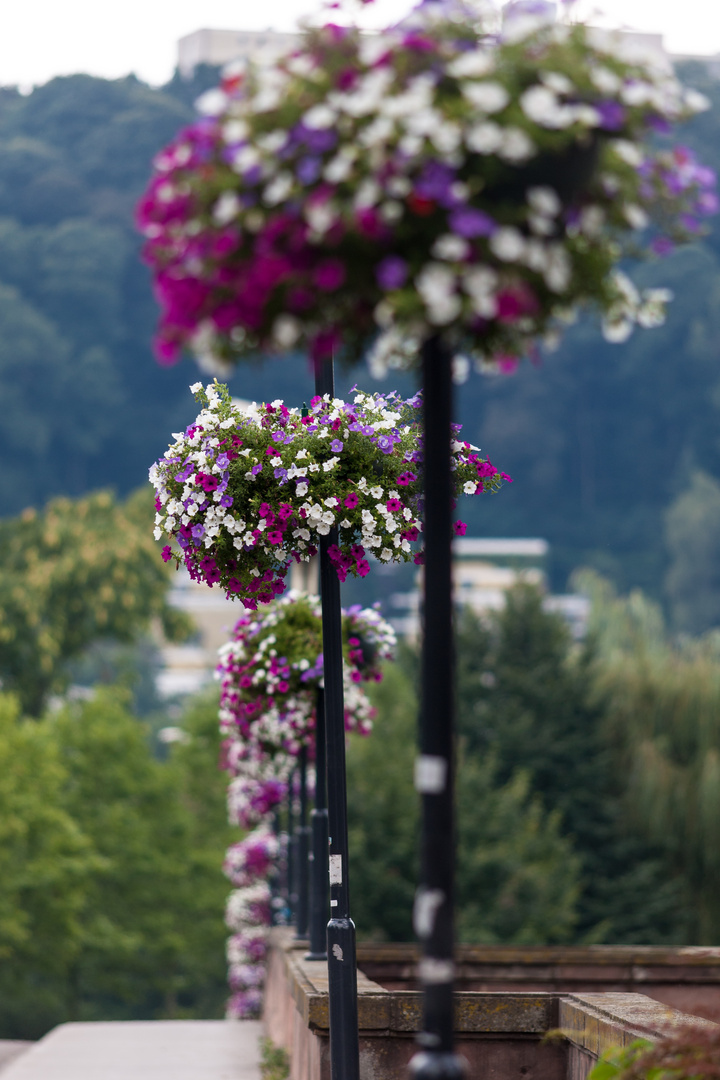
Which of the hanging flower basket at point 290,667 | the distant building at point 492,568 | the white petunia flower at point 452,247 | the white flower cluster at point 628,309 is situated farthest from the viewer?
the distant building at point 492,568

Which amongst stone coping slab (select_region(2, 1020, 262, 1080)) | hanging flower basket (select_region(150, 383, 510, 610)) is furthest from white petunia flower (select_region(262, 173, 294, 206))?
stone coping slab (select_region(2, 1020, 262, 1080))

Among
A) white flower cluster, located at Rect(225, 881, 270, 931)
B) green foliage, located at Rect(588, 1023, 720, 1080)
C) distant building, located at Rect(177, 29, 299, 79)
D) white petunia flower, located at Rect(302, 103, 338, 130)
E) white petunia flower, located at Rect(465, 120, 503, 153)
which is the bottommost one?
white flower cluster, located at Rect(225, 881, 270, 931)

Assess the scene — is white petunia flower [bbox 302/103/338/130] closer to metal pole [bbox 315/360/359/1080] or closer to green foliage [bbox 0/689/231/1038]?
metal pole [bbox 315/360/359/1080]

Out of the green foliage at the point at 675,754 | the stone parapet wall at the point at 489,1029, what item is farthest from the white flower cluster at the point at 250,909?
the stone parapet wall at the point at 489,1029

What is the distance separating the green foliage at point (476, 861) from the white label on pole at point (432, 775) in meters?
27.6

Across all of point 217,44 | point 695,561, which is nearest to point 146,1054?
point 695,561

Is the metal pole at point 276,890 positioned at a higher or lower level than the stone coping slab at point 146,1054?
higher

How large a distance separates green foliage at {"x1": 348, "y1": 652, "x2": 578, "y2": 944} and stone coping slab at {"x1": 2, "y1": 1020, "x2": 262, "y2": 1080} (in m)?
11.7

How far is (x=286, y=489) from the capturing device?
738cm

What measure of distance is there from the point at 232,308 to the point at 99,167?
146 m

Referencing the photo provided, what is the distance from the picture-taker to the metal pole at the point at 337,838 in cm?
740

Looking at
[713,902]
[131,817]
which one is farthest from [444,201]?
[131,817]

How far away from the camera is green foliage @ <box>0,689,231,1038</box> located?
35.2 metres

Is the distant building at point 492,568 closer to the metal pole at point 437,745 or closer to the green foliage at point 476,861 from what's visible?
the green foliage at point 476,861
